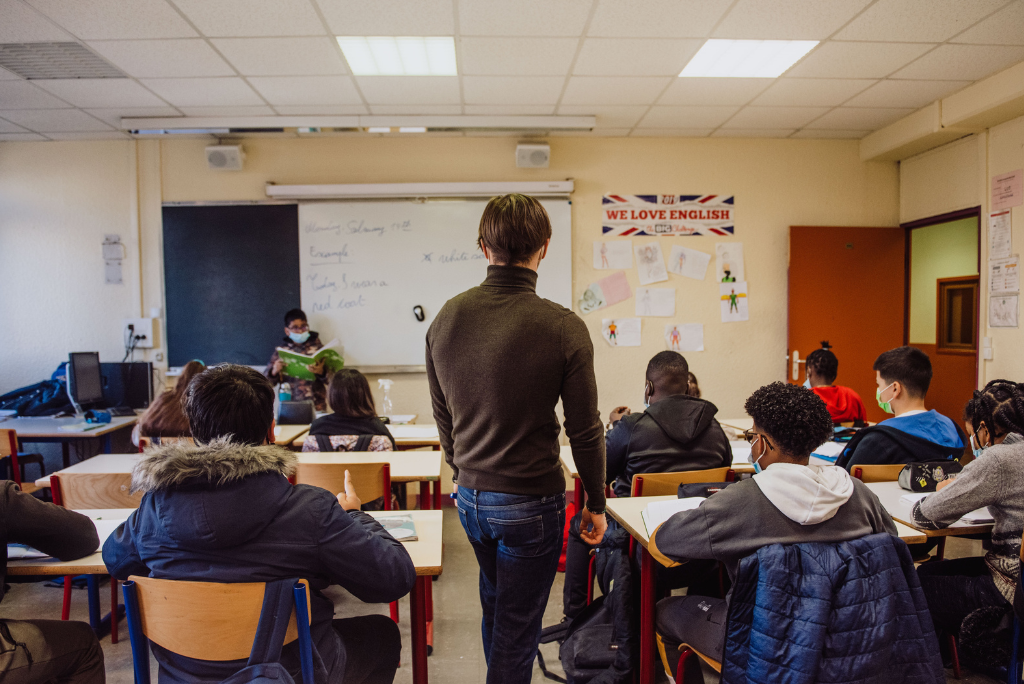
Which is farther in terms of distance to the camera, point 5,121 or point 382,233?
point 382,233

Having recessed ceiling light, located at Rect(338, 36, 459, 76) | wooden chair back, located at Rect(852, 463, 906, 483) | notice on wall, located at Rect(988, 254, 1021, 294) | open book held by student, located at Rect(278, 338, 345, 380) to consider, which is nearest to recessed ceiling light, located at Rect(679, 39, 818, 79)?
recessed ceiling light, located at Rect(338, 36, 459, 76)

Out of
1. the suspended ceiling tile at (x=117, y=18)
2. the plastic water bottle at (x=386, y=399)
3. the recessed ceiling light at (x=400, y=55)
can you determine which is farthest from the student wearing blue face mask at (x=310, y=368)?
the suspended ceiling tile at (x=117, y=18)

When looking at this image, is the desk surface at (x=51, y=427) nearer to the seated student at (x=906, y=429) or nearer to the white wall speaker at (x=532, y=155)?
the white wall speaker at (x=532, y=155)

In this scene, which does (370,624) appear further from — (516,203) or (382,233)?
(382,233)

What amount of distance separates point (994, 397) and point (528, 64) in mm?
2585

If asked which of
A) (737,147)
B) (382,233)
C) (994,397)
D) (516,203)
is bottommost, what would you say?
(994,397)

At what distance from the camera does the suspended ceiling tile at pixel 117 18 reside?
2.49m

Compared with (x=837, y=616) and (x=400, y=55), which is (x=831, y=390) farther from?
(x=400, y=55)

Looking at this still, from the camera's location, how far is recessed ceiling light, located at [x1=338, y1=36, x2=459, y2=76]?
2.86 meters

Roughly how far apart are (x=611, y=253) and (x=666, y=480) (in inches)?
103

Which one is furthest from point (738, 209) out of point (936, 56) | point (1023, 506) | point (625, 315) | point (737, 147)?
point (1023, 506)

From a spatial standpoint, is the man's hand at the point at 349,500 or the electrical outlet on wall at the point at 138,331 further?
the electrical outlet on wall at the point at 138,331

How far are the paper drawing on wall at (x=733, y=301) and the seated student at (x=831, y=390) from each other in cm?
137

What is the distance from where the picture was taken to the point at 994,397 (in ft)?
5.67
